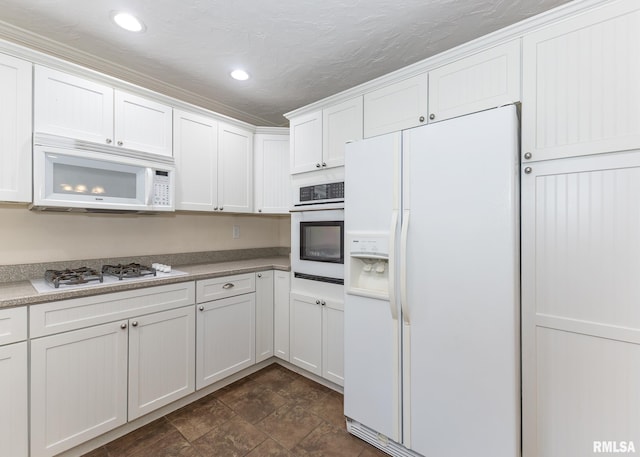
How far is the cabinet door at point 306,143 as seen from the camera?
2355 mm

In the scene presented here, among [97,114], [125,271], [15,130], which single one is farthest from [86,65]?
[125,271]

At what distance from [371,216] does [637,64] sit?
50.8 inches

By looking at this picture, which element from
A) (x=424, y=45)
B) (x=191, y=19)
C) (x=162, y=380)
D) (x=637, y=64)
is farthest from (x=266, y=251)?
(x=637, y=64)

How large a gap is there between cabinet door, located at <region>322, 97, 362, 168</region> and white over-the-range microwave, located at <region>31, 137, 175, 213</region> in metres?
1.23

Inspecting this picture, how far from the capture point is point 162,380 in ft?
6.37

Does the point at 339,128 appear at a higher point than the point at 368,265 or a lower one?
higher

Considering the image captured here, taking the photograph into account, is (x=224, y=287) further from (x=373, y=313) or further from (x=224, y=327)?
(x=373, y=313)

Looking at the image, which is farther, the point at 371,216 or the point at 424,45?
the point at 424,45

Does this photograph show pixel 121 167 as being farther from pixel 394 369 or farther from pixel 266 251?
pixel 394 369

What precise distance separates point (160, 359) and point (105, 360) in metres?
0.33

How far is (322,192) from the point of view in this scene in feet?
7.55

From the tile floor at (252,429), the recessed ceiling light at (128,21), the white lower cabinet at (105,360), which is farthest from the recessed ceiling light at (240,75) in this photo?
the tile floor at (252,429)

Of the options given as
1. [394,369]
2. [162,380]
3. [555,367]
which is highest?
[555,367]

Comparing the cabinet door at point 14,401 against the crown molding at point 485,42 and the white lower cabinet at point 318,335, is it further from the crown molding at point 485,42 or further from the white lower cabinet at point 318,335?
the crown molding at point 485,42
